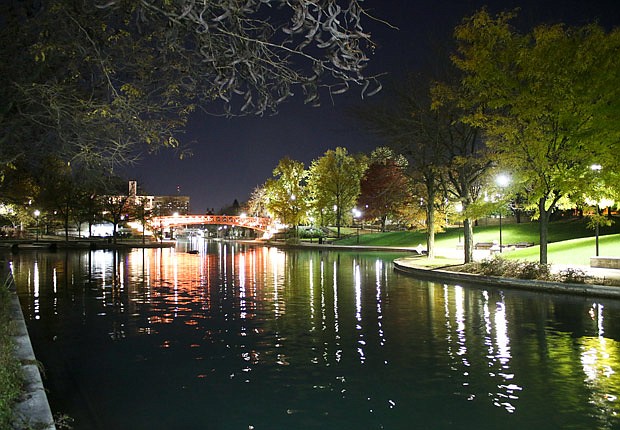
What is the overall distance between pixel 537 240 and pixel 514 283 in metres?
32.9

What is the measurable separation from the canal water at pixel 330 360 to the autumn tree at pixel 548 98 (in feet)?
23.2

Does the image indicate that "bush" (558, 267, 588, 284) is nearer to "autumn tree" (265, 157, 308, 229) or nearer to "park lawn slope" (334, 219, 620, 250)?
"park lawn slope" (334, 219, 620, 250)

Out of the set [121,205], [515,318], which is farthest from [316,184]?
[515,318]

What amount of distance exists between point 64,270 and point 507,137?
26.8 metres

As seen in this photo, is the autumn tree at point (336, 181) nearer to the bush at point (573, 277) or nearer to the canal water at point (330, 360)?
the bush at point (573, 277)

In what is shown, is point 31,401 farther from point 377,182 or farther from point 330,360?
point 377,182

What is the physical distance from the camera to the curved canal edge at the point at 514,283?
2086 centimetres

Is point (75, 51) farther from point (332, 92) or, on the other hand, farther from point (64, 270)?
point (64, 270)

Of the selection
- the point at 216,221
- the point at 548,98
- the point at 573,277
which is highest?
the point at 548,98

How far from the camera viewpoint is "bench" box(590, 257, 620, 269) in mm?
27133

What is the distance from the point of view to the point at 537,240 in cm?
5472

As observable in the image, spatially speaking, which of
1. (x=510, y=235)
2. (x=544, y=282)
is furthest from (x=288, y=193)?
(x=544, y=282)

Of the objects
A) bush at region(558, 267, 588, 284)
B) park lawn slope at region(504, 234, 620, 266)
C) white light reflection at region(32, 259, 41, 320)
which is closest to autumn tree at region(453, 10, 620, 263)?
bush at region(558, 267, 588, 284)

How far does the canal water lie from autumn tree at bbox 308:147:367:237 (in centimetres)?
6746
